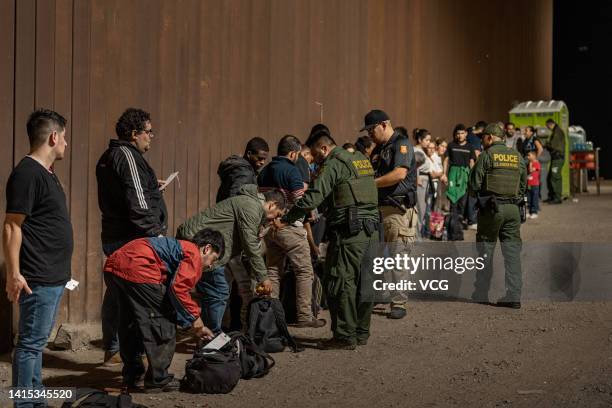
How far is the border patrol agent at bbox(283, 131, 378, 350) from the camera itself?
774cm

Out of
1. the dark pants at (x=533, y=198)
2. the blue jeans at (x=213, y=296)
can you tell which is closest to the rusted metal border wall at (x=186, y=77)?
the blue jeans at (x=213, y=296)

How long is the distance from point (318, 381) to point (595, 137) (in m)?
33.5

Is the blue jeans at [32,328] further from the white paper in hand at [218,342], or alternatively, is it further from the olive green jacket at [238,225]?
the olive green jacket at [238,225]

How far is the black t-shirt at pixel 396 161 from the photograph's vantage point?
8.77 metres

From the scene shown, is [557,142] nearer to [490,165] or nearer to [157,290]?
[490,165]

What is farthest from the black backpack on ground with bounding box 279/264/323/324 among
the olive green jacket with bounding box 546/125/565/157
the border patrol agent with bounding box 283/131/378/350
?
the olive green jacket with bounding box 546/125/565/157

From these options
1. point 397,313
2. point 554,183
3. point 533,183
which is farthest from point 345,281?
point 554,183

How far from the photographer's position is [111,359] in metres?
7.16

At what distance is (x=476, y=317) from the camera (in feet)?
30.8

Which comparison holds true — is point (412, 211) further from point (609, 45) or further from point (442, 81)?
point (609, 45)

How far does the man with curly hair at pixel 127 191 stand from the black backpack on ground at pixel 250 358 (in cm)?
91

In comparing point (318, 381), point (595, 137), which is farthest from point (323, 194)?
point (595, 137)

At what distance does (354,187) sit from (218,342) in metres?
1.92

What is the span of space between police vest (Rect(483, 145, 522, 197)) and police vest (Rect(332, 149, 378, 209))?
2323 millimetres
